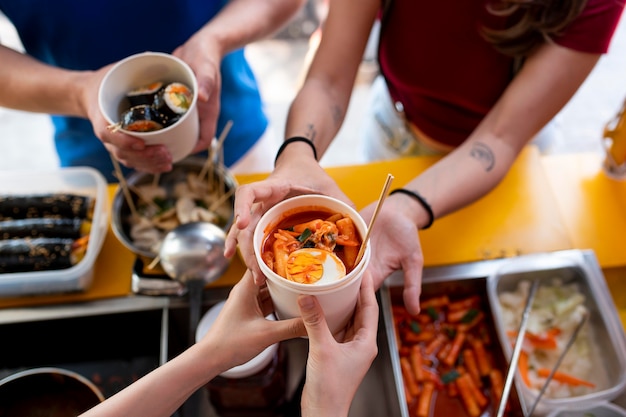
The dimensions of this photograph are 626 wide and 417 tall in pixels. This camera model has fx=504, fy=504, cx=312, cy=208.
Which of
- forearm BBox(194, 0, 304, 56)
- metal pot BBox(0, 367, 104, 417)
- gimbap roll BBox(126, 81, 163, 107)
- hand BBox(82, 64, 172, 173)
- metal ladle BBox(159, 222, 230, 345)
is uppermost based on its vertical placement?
forearm BBox(194, 0, 304, 56)

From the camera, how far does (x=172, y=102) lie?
1474 millimetres

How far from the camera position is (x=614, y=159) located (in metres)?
2.01

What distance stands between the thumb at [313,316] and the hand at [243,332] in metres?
0.11

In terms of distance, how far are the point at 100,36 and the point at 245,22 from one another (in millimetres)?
538

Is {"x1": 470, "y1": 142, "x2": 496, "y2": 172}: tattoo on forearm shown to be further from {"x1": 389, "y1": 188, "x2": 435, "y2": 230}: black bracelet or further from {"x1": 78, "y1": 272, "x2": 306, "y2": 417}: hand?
{"x1": 78, "y1": 272, "x2": 306, "y2": 417}: hand

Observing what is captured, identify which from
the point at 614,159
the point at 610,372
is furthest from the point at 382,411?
the point at 614,159

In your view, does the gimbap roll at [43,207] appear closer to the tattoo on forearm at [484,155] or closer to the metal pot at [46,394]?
the metal pot at [46,394]

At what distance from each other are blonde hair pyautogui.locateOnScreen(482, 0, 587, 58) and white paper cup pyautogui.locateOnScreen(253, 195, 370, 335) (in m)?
0.94

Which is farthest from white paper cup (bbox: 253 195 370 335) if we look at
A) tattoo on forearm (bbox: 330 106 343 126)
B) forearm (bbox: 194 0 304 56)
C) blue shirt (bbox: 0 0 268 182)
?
blue shirt (bbox: 0 0 268 182)

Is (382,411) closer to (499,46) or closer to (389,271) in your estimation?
(389,271)

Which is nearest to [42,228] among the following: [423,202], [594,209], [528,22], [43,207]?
[43,207]

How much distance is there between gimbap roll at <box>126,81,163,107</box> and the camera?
A: 1508mm

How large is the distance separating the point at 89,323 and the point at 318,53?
1.28 m

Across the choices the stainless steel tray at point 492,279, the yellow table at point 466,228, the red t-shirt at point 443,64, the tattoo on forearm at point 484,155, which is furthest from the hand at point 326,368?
the red t-shirt at point 443,64
